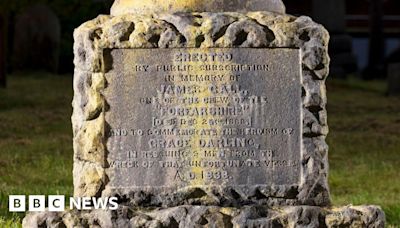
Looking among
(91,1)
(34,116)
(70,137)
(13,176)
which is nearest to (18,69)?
(91,1)

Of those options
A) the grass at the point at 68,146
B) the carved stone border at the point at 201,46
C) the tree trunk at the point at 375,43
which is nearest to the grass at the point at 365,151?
the grass at the point at 68,146

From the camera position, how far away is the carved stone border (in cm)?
680

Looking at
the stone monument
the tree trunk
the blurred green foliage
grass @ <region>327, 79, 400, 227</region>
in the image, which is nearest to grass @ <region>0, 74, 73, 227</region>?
the stone monument

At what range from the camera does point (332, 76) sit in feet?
91.2

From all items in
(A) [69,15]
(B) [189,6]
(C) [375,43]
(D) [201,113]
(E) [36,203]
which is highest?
(B) [189,6]

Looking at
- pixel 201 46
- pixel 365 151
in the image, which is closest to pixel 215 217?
pixel 201 46

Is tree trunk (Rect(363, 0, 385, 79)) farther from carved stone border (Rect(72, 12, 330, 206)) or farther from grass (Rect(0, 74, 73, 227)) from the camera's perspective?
carved stone border (Rect(72, 12, 330, 206))

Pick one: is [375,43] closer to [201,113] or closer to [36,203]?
[36,203]

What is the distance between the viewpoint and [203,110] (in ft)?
22.3

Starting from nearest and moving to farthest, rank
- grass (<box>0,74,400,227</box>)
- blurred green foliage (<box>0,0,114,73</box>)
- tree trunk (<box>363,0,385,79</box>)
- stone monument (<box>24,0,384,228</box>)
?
stone monument (<box>24,0,384,228</box>)
grass (<box>0,74,400,227</box>)
blurred green foliage (<box>0,0,114,73</box>)
tree trunk (<box>363,0,385,79</box>)

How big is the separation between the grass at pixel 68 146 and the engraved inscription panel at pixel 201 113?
1.28 meters

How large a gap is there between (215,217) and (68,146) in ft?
22.7

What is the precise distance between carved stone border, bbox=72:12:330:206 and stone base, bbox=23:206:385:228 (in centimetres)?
14

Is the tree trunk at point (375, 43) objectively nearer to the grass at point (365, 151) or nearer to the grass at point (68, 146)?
the grass at point (365, 151)
